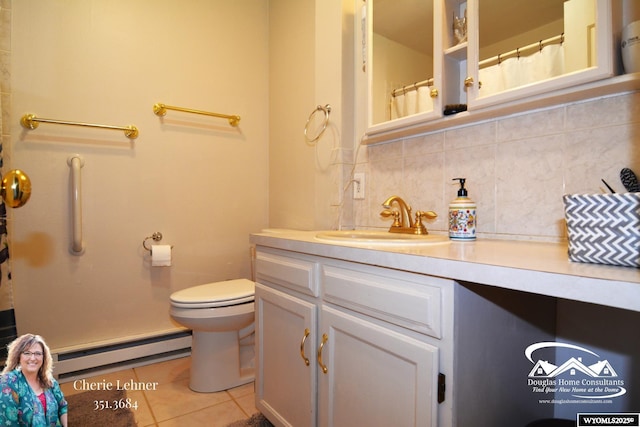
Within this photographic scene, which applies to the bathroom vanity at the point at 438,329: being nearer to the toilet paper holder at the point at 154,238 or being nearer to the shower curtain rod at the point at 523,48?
the shower curtain rod at the point at 523,48

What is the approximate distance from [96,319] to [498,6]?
7.51 ft

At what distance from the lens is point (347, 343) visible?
34.8 inches

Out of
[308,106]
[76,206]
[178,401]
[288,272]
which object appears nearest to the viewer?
[288,272]

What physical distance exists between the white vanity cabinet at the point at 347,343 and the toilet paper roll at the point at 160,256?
83 cm

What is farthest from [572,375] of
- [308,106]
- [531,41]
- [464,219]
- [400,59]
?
[308,106]

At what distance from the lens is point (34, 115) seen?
1.59m

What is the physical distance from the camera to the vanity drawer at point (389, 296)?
67 cm

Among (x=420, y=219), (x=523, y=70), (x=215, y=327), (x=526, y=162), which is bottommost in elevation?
(x=215, y=327)

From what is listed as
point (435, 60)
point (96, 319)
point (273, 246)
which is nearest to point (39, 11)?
point (96, 319)

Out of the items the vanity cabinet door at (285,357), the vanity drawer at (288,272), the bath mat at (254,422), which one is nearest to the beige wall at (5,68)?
the vanity drawer at (288,272)

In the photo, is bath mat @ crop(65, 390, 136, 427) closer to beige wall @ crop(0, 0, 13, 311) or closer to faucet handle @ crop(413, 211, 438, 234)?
beige wall @ crop(0, 0, 13, 311)

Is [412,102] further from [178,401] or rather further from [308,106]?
[178,401]

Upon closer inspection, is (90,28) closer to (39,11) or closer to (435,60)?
(39,11)

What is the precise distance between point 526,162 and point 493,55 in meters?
0.36
